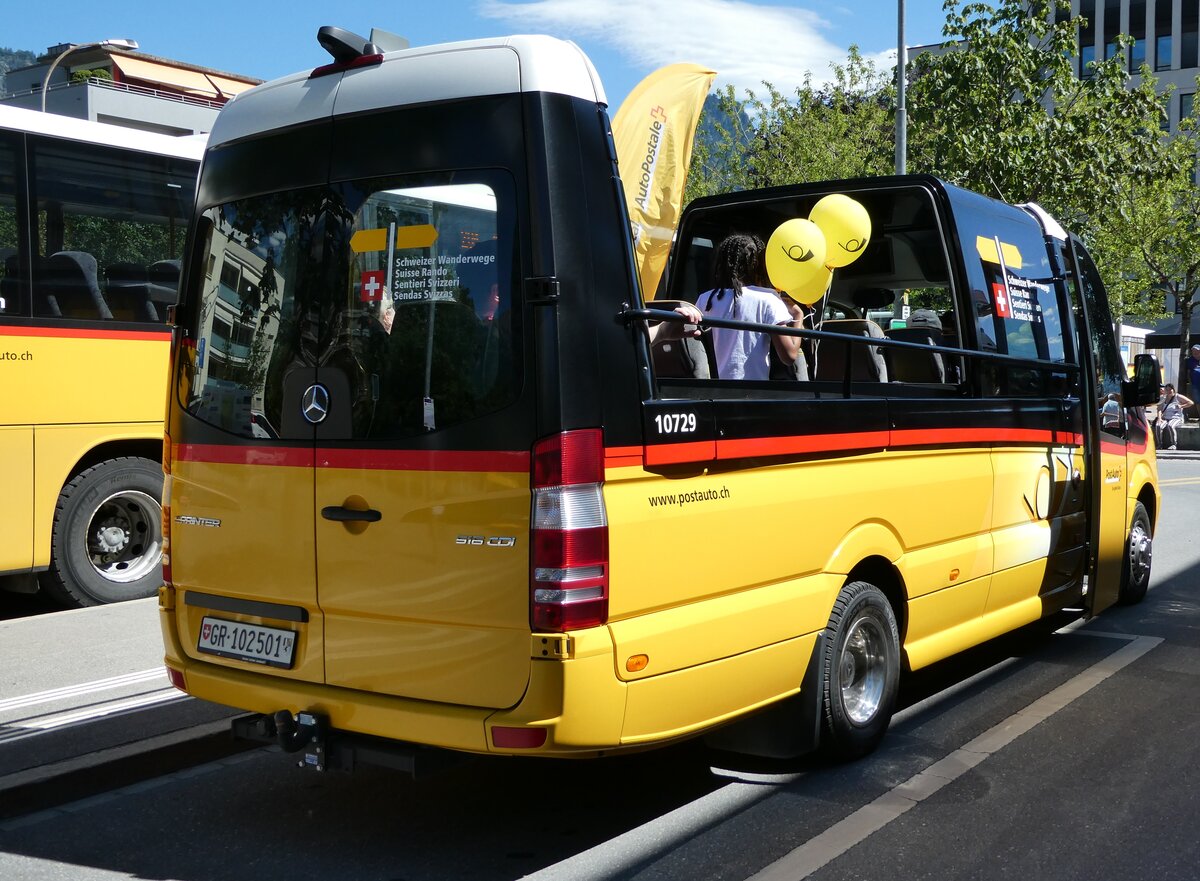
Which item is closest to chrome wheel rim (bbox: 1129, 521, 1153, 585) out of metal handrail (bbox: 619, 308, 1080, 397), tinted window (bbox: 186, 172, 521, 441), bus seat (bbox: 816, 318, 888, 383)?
metal handrail (bbox: 619, 308, 1080, 397)

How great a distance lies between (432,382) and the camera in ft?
13.0

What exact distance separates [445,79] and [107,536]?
19.6 feet

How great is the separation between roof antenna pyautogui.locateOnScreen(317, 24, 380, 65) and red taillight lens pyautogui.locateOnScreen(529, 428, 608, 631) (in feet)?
4.99

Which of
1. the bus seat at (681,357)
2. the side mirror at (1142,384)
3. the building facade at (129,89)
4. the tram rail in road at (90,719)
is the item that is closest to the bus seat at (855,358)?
the bus seat at (681,357)

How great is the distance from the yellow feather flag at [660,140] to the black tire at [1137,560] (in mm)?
4227

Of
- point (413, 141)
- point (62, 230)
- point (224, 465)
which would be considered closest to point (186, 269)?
point (224, 465)

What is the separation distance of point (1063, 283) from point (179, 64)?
53.1m

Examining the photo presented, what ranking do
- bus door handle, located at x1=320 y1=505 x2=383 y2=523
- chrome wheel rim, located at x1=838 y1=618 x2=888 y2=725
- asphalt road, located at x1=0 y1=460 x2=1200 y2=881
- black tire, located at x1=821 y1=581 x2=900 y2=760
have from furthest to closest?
1. chrome wheel rim, located at x1=838 y1=618 x2=888 y2=725
2. black tire, located at x1=821 y1=581 x2=900 y2=760
3. asphalt road, located at x1=0 y1=460 x2=1200 y2=881
4. bus door handle, located at x1=320 y1=505 x2=383 y2=523

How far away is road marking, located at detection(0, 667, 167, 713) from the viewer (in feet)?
19.3

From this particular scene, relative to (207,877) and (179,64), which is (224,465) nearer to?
(207,877)

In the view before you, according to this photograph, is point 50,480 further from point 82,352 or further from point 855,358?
point 855,358

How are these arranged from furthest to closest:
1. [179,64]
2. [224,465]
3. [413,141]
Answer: [179,64]
[224,465]
[413,141]

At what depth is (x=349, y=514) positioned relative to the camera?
407 cm

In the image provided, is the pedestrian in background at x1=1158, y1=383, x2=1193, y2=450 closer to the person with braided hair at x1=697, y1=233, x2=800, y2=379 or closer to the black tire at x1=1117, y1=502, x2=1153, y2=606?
the black tire at x1=1117, y1=502, x2=1153, y2=606
